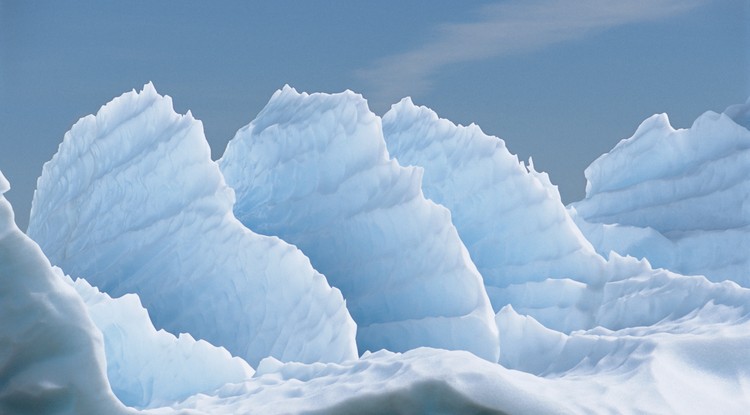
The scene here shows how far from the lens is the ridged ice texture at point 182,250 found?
779 centimetres

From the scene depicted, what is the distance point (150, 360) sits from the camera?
22.3 feet

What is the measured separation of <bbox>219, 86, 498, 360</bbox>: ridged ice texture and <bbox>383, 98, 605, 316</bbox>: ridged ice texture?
180 cm

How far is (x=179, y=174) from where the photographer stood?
8.73 metres

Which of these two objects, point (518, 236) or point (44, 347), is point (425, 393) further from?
point (518, 236)

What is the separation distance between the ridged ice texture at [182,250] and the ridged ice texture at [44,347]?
11.2ft

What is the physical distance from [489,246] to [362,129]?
84.7 inches

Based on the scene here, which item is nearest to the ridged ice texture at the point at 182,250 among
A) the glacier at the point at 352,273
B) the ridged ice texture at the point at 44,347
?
the glacier at the point at 352,273

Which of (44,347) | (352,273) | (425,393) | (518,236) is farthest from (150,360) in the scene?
(518,236)

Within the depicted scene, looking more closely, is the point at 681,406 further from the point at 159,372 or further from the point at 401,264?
the point at 401,264

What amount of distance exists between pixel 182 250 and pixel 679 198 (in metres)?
7.29

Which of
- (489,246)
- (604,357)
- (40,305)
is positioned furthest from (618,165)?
(40,305)

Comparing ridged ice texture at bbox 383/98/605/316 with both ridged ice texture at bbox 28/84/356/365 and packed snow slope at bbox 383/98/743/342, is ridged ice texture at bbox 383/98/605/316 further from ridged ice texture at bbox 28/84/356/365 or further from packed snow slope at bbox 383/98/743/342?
ridged ice texture at bbox 28/84/356/365

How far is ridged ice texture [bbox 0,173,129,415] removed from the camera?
13.5 feet

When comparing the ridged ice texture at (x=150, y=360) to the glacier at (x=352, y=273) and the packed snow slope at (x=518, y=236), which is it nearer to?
the glacier at (x=352, y=273)
